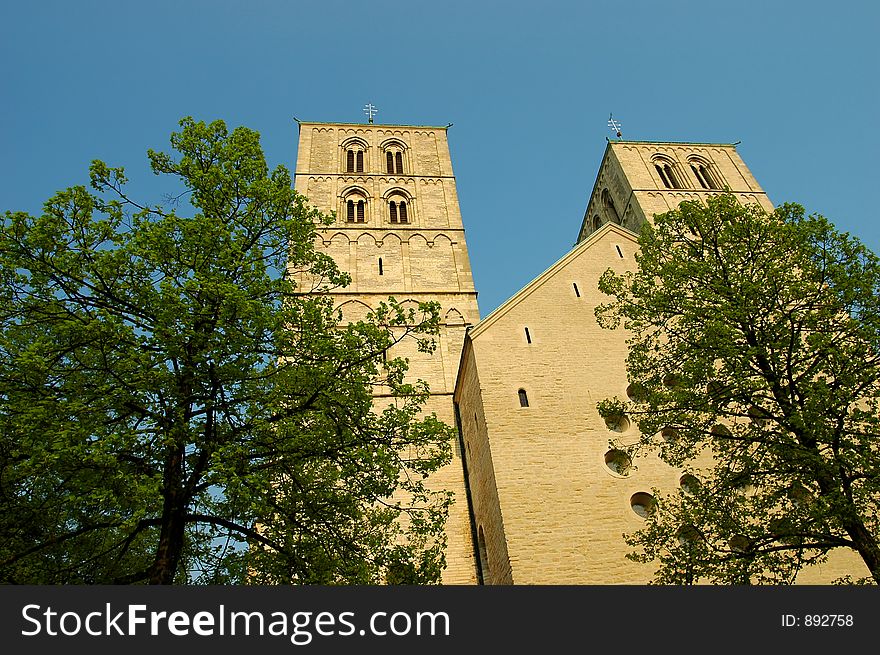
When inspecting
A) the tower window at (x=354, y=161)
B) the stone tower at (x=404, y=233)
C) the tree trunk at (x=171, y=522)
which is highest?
the tower window at (x=354, y=161)

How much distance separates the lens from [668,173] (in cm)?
3161

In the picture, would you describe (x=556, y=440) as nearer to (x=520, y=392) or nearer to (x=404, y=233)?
(x=520, y=392)

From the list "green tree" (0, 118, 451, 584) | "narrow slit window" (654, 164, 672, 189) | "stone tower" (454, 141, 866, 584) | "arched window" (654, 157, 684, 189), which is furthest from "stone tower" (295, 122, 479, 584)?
"arched window" (654, 157, 684, 189)

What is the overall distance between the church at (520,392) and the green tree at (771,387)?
262 centimetres

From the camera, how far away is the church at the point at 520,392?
12227 millimetres

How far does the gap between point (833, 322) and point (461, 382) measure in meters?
10.3

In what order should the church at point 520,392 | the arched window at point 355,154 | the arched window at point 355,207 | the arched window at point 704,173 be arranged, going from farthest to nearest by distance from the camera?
the arched window at point 704,173 < the arched window at point 355,154 < the arched window at point 355,207 < the church at point 520,392

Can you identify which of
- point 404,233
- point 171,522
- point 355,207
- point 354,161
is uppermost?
point 354,161

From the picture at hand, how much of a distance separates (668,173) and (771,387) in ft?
85.0

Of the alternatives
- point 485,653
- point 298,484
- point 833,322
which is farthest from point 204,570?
point 833,322

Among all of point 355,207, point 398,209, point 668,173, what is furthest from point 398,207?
point 668,173

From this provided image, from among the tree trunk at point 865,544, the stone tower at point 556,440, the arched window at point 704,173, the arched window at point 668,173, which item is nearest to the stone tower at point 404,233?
the stone tower at point 556,440

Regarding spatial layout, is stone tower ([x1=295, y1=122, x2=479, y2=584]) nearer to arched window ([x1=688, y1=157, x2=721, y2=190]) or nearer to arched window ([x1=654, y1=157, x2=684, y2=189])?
arched window ([x1=654, y1=157, x2=684, y2=189])

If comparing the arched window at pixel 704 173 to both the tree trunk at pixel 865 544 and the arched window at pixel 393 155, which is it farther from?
the tree trunk at pixel 865 544
